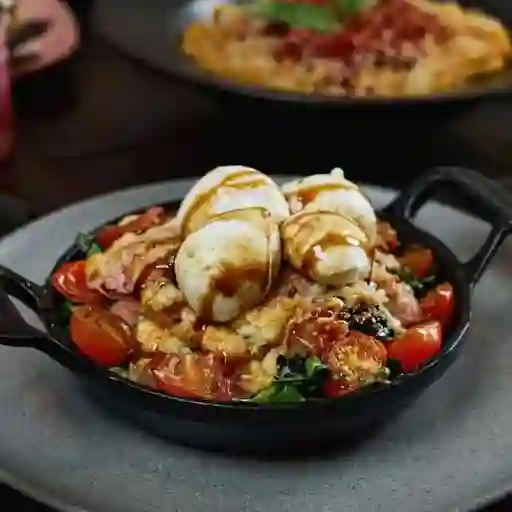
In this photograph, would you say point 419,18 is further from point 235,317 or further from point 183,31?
point 235,317

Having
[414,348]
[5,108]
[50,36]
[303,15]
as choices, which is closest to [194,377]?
[414,348]

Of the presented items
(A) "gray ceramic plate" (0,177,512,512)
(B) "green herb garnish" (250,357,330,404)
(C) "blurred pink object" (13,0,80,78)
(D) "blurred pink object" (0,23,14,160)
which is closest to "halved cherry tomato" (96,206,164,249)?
(A) "gray ceramic plate" (0,177,512,512)

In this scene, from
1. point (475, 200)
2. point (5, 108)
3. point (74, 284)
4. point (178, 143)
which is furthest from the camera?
point (178, 143)

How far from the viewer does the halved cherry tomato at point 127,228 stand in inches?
37.4

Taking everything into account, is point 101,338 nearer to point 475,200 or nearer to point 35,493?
point 35,493

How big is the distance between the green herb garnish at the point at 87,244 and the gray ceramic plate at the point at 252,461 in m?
0.10

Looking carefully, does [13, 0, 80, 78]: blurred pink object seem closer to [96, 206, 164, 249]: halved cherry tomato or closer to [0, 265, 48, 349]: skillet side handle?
[96, 206, 164, 249]: halved cherry tomato

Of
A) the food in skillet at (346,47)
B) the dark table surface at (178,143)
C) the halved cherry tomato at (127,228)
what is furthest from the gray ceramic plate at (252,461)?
the food in skillet at (346,47)

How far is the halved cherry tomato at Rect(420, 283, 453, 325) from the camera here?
882 mm

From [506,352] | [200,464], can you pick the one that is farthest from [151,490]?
[506,352]

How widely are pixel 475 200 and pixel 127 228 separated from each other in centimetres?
31

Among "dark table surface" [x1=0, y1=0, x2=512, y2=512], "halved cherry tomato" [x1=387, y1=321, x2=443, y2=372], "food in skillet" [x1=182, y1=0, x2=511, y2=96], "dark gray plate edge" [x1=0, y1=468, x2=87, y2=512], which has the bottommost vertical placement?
"dark table surface" [x1=0, y1=0, x2=512, y2=512]

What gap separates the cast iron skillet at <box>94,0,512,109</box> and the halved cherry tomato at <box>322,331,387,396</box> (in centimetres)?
47

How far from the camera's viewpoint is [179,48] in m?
1.51
